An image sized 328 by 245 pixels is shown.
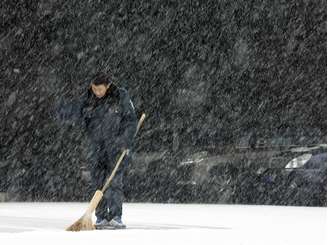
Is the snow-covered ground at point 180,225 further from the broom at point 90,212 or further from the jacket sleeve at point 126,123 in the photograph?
the jacket sleeve at point 126,123

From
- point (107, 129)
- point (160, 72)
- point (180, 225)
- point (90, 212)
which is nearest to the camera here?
point (90, 212)

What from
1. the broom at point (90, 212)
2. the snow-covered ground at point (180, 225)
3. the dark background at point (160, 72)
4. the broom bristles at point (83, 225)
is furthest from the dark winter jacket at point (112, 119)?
the dark background at point (160, 72)

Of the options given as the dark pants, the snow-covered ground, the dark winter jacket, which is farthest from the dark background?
the dark winter jacket

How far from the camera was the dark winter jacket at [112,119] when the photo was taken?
32.6ft

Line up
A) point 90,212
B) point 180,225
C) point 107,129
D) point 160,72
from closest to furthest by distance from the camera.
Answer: point 90,212 < point 107,129 < point 180,225 < point 160,72

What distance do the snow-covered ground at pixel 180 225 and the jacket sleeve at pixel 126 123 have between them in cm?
80

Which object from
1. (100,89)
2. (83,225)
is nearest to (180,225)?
(83,225)

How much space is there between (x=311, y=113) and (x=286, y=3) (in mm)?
2287

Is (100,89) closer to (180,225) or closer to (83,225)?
(83,225)

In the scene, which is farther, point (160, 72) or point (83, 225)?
point (160, 72)

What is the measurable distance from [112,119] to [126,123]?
14 centimetres

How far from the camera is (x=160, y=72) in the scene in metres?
22.0

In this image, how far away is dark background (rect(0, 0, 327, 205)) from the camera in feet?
67.3

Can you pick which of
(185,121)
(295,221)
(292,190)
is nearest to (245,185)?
(292,190)
